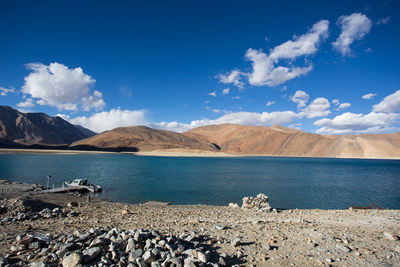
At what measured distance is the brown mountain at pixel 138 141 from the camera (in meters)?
148

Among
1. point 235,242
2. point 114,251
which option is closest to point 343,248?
point 235,242

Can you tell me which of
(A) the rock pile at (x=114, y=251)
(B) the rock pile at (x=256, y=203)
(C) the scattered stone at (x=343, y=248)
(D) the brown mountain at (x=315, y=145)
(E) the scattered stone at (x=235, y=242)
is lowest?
(B) the rock pile at (x=256, y=203)

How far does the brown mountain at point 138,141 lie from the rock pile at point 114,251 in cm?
13806

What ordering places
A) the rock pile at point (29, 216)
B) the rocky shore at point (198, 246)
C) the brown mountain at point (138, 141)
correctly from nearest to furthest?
the rocky shore at point (198, 246) → the rock pile at point (29, 216) → the brown mountain at point (138, 141)

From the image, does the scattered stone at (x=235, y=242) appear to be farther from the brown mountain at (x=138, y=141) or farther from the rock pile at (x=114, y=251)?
the brown mountain at (x=138, y=141)

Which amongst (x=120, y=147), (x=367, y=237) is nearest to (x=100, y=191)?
(x=367, y=237)

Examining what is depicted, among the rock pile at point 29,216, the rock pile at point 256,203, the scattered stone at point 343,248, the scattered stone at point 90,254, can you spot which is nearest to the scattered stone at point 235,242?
the scattered stone at point 343,248

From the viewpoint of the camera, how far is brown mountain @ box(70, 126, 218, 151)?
148 metres

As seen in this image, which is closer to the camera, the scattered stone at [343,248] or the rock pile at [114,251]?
the rock pile at [114,251]

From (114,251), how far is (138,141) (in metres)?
157

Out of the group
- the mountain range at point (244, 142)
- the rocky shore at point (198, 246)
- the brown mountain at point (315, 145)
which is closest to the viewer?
the rocky shore at point (198, 246)

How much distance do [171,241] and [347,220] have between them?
9.34 m

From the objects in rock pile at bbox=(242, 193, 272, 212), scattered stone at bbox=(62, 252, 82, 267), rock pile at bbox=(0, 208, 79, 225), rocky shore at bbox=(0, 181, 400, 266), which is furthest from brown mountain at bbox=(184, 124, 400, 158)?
scattered stone at bbox=(62, 252, 82, 267)

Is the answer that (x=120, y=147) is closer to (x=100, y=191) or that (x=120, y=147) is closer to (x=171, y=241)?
(x=100, y=191)
